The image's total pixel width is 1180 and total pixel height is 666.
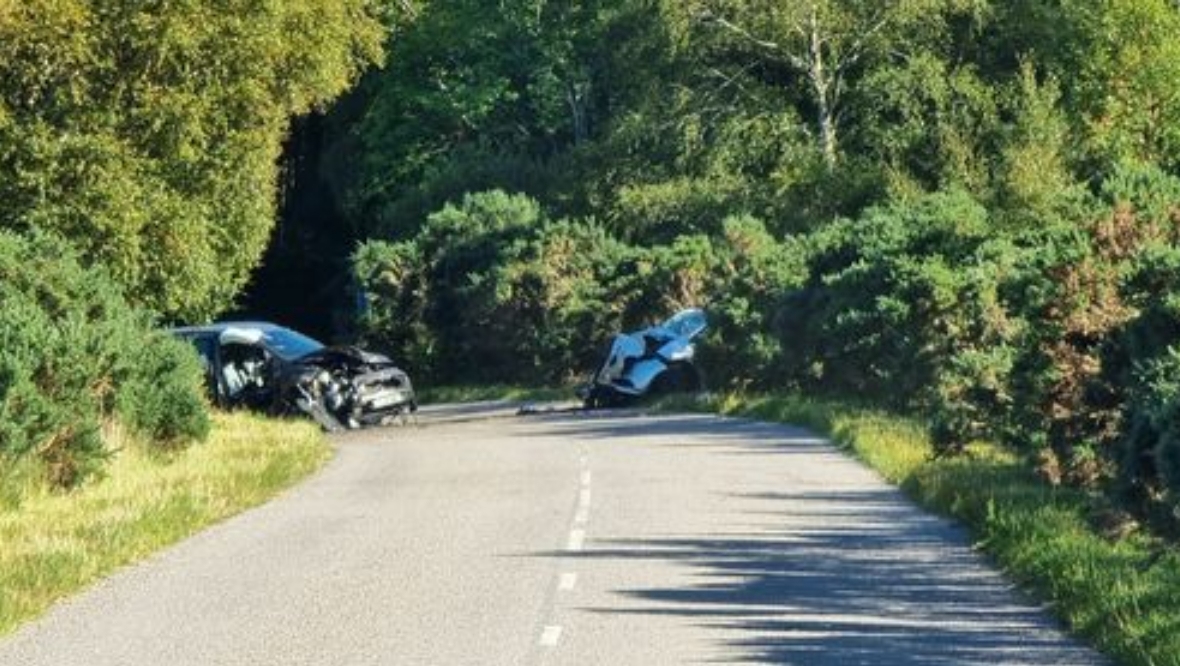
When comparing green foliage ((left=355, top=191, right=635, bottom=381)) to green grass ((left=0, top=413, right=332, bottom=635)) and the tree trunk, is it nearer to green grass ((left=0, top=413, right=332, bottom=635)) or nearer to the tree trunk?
the tree trunk

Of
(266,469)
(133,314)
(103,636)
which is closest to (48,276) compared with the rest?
(133,314)

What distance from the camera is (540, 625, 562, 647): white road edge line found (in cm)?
1436

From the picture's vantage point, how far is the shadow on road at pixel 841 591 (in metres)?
14.0

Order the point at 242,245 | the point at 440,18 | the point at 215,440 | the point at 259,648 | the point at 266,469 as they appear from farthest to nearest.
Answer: the point at 440,18 < the point at 242,245 < the point at 215,440 < the point at 266,469 < the point at 259,648

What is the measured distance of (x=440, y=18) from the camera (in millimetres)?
79188

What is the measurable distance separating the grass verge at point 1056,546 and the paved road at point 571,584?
25 cm

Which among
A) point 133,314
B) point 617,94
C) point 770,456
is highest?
point 617,94

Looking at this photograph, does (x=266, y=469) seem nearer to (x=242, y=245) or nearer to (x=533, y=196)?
(x=242, y=245)

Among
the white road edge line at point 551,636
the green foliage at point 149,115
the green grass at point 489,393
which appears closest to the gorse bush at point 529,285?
the green grass at point 489,393

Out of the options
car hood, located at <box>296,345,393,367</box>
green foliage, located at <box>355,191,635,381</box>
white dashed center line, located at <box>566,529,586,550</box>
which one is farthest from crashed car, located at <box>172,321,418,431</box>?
white dashed center line, located at <box>566,529,586,550</box>

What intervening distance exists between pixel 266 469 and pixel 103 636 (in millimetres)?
14323

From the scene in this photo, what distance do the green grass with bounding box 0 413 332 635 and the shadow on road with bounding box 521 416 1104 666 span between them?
3558mm

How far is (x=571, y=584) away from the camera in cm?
1731

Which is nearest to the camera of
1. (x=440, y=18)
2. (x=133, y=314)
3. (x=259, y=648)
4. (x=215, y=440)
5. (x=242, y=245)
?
(x=259, y=648)
